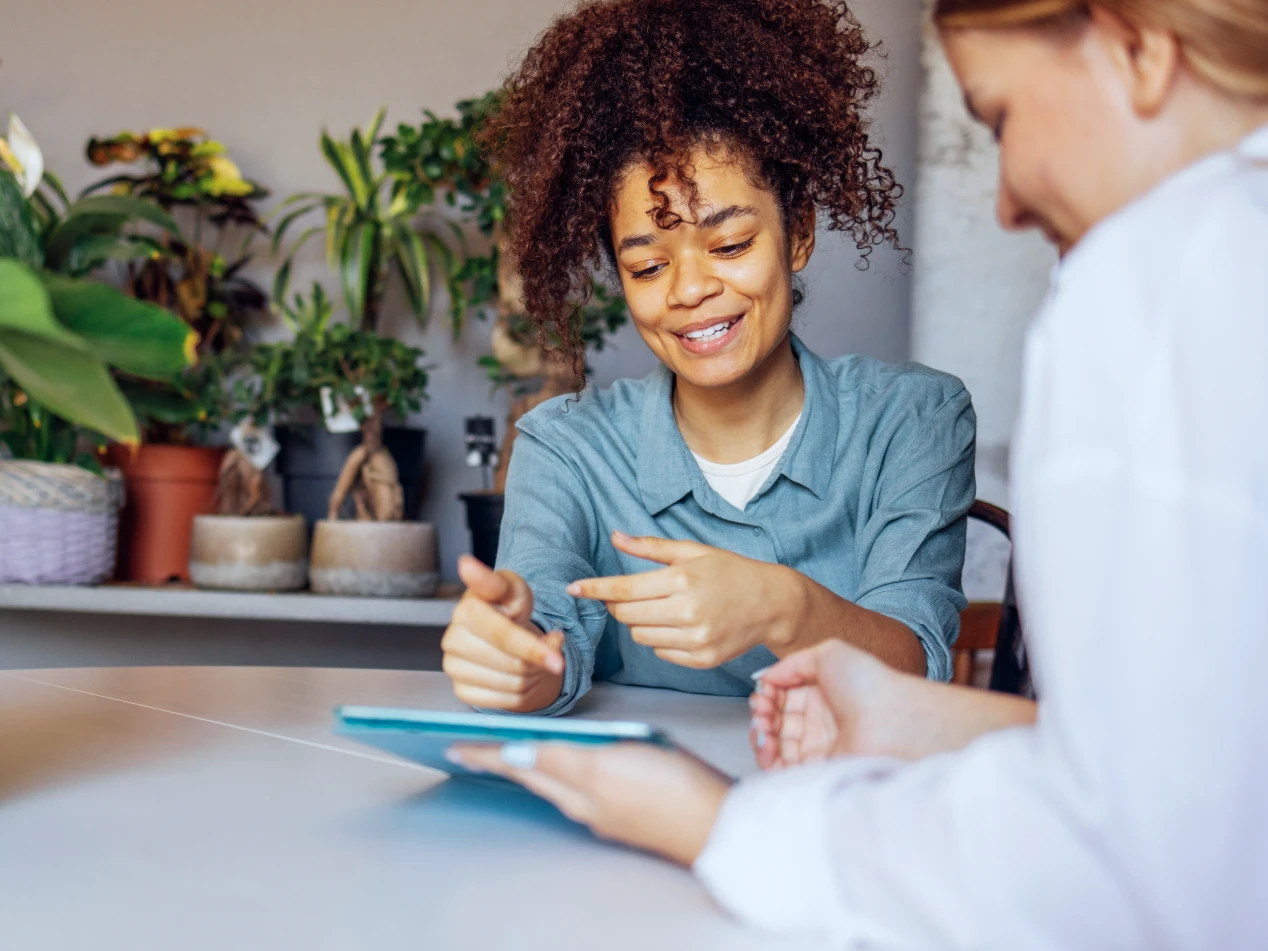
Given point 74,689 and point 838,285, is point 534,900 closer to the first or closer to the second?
point 74,689

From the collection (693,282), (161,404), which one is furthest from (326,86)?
(693,282)

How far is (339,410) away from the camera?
2330 mm

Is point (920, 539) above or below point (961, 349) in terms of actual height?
below

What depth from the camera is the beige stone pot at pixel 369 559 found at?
7.33ft

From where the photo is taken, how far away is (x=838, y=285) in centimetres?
274

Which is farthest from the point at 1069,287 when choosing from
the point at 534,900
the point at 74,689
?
the point at 74,689

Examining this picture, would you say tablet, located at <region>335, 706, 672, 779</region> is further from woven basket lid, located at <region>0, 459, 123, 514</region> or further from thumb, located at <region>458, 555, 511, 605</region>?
woven basket lid, located at <region>0, 459, 123, 514</region>

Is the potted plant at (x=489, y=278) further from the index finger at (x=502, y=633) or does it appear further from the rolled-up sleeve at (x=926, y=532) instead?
the index finger at (x=502, y=633)

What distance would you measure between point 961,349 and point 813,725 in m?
1.89

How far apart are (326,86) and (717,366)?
1943 mm

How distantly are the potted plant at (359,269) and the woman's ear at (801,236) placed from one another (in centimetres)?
120

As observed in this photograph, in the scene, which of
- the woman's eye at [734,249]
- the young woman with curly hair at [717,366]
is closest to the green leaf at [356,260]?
the young woman with curly hair at [717,366]

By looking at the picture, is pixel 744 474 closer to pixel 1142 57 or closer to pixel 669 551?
pixel 669 551

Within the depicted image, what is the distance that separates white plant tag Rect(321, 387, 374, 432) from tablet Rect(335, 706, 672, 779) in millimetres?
1733
